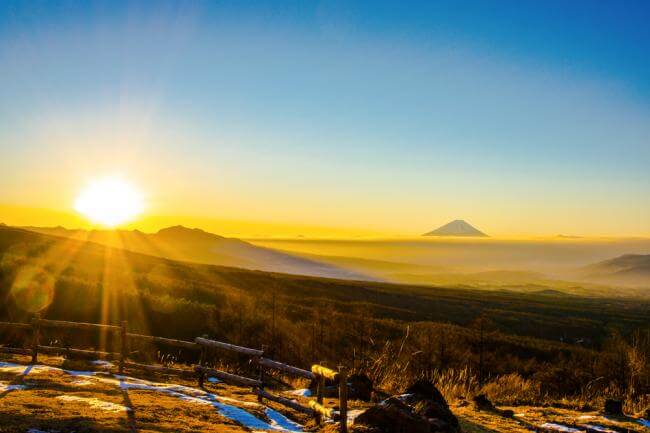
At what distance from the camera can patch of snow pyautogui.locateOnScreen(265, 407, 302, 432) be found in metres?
11.4

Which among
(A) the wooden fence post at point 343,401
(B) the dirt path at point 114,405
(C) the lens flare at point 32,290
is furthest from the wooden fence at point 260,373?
(C) the lens flare at point 32,290

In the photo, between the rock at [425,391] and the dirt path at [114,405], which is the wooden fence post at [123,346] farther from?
the rock at [425,391]

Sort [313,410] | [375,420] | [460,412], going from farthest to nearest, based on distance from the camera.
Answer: [460,412]
[313,410]
[375,420]

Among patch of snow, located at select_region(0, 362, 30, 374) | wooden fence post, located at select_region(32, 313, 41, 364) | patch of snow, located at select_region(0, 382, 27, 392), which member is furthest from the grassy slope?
patch of snow, located at select_region(0, 382, 27, 392)

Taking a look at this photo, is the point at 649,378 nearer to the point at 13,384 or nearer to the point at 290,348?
the point at 290,348

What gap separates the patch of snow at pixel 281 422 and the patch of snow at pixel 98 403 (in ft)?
10.5

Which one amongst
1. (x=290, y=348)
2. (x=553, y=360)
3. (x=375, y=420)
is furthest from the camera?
(x=553, y=360)

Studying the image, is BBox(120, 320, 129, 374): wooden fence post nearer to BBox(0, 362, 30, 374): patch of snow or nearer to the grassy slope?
BBox(0, 362, 30, 374): patch of snow

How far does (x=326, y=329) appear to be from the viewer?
35.6 metres

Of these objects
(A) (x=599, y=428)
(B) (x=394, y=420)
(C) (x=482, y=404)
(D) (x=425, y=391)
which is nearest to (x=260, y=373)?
(D) (x=425, y=391)

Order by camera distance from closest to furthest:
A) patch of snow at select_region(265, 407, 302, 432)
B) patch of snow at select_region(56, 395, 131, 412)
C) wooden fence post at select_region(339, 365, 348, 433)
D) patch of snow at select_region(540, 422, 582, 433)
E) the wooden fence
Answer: wooden fence post at select_region(339, 365, 348, 433) < patch of snow at select_region(56, 395, 131, 412) < the wooden fence < patch of snow at select_region(265, 407, 302, 432) < patch of snow at select_region(540, 422, 582, 433)

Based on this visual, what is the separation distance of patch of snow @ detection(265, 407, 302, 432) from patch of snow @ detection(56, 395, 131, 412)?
10.5 feet

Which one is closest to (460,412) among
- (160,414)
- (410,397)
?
(410,397)

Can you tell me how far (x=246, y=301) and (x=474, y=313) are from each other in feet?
138
